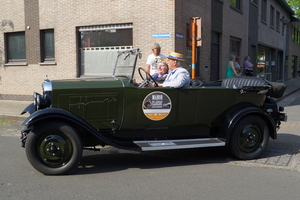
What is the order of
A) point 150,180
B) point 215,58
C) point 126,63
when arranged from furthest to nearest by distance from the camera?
point 215,58 < point 126,63 < point 150,180

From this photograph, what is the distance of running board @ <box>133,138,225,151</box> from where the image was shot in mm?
4654

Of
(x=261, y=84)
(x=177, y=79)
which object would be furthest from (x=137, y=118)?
(x=261, y=84)

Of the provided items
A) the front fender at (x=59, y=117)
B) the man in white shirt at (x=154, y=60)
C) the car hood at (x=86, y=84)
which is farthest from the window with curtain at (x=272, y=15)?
the front fender at (x=59, y=117)

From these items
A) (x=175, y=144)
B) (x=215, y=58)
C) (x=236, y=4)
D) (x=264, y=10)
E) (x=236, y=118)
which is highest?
(x=264, y=10)

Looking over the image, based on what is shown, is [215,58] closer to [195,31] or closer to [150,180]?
[195,31]

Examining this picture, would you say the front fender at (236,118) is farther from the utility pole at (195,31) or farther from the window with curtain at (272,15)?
the window with curtain at (272,15)

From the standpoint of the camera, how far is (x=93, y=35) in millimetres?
12305

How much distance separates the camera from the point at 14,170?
4.74 m

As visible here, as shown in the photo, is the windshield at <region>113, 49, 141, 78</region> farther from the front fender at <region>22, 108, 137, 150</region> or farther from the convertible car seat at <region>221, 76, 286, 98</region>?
the convertible car seat at <region>221, 76, 286, 98</region>

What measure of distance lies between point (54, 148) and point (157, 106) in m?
1.52

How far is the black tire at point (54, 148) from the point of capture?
4.38 m

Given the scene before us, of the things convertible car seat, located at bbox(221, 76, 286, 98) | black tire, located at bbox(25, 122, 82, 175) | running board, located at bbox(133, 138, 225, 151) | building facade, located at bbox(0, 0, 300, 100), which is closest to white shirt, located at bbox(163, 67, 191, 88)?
running board, located at bbox(133, 138, 225, 151)

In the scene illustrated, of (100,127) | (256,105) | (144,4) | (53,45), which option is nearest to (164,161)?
(100,127)

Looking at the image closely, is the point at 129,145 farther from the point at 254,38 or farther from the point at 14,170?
the point at 254,38
